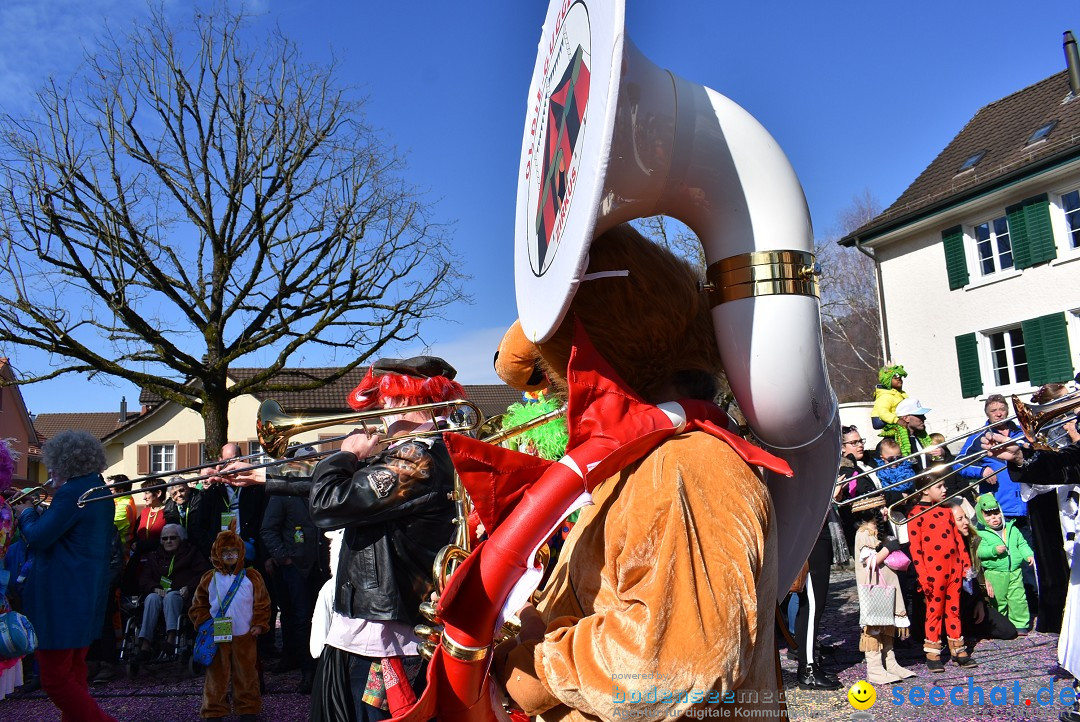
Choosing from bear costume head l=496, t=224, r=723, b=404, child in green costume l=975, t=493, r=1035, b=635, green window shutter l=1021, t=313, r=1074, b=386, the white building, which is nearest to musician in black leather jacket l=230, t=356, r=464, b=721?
bear costume head l=496, t=224, r=723, b=404

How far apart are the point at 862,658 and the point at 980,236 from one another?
1382 centimetres

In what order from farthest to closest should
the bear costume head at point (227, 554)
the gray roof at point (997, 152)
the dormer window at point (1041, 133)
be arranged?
the dormer window at point (1041, 133) → the gray roof at point (997, 152) → the bear costume head at point (227, 554)

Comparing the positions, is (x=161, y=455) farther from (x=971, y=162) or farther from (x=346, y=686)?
(x=346, y=686)

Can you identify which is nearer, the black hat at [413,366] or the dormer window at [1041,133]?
the black hat at [413,366]

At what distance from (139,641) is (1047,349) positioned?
16.3 meters

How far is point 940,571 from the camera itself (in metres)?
6.46

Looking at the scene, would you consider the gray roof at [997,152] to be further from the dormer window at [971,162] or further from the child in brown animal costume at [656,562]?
the child in brown animal costume at [656,562]

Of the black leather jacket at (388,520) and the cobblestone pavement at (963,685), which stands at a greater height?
the black leather jacket at (388,520)

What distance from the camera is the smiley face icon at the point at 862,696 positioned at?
5304mm

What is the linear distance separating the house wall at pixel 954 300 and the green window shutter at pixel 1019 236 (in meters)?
0.20

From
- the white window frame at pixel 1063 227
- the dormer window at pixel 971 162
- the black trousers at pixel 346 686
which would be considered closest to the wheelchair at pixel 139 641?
the black trousers at pixel 346 686

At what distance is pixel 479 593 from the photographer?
1363mm

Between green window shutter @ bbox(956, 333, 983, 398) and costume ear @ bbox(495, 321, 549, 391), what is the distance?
17596 millimetres

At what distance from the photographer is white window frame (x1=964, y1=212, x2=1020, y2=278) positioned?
16.4 metres
